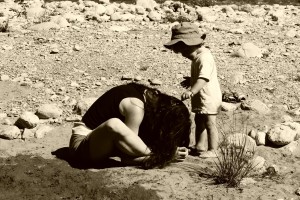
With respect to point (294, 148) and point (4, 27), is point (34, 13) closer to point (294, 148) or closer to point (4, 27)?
point (4, 27)

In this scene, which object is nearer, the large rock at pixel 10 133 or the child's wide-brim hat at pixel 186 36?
the child's wide-brim hat at pixel 186 36

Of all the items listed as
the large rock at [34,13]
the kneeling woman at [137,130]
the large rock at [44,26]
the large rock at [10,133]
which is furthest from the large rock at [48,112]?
the large rock at [34,13]

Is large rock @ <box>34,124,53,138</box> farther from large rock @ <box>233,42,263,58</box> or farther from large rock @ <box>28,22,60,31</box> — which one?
large rock @ <box>28,22,60,31</box>

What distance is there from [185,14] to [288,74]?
12.7ft

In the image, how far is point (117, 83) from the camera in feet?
25.6

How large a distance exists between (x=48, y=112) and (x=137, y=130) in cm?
194

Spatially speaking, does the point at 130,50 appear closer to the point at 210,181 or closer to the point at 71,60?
the point at 71,60

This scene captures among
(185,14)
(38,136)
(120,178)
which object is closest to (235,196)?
(120,178)

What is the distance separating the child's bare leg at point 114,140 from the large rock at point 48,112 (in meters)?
1.56

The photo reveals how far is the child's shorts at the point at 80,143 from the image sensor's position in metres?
5.45

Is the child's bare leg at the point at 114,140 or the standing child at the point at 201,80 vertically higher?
the standing child at the point at 201,80

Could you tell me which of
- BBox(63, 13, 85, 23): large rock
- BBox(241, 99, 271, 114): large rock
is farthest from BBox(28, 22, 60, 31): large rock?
BBox(241, 99, 271, 114): large rock

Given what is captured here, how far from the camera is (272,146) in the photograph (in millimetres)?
6270

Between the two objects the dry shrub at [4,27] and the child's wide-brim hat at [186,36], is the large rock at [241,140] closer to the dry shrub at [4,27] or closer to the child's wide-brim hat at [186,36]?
the child's wide-brim hat at [186,36]
